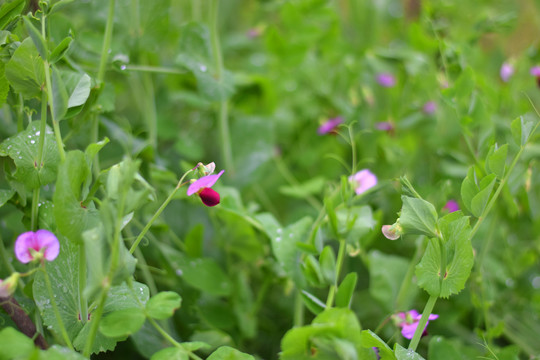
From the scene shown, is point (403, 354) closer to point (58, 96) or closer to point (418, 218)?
point (418, 218)

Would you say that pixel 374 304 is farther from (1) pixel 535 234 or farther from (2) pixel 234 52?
(2) pixel 234 52

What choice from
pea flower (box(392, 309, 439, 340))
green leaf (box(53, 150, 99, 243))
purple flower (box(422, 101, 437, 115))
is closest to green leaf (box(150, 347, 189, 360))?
green leaf (box(53, 150, 99, 243))

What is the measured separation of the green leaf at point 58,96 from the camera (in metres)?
0.40

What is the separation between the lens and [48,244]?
37cm

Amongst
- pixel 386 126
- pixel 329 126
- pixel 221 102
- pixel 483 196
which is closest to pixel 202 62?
pixel 221 102

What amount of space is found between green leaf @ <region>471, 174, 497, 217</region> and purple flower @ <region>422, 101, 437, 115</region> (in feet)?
1.38

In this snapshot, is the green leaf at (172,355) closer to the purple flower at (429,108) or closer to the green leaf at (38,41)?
the green leaf at (38,41)

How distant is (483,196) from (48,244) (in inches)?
14.1

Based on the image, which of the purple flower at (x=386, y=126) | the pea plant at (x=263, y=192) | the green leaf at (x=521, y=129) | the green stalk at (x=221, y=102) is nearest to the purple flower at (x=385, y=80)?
the pea plant at (x=263, y=192)

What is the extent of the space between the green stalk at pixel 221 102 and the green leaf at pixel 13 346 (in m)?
0.41

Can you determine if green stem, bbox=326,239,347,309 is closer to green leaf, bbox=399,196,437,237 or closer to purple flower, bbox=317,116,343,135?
green leaf, bbox=399,196,437,237

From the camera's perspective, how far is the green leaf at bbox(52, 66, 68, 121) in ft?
1.30

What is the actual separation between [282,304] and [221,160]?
288 mm

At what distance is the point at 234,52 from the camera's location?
45.6 inches
